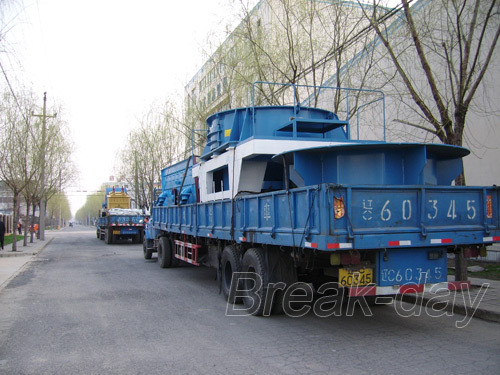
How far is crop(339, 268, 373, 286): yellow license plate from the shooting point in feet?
18.4

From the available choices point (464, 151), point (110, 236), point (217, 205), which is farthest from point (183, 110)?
point (464, 151)

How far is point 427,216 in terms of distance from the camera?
19.2ft

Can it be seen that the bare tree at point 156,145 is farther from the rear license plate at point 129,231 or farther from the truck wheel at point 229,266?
the truck wheel at point 229,266

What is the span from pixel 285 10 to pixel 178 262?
333 inches

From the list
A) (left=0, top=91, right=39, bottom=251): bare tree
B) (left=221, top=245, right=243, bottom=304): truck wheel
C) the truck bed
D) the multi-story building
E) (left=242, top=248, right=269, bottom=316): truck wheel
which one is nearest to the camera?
the truck bed

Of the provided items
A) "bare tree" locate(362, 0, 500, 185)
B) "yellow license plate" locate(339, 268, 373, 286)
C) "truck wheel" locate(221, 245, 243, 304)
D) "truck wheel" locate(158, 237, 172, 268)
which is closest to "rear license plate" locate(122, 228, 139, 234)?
"truck wheel" locate(158, 237, 172, 268)

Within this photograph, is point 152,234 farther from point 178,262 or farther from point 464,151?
point 464,151

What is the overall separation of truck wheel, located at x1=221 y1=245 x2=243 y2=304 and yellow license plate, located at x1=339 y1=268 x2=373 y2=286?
2789mm

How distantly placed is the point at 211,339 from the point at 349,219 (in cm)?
246

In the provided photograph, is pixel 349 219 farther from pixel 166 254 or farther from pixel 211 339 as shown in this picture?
pixel 166 254

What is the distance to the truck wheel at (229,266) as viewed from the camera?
816cm

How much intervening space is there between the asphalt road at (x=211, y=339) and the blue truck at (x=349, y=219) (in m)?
0.70

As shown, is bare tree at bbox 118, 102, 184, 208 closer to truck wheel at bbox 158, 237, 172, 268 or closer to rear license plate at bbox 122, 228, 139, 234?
rear license plate at bbox 122, 228, 139, 234

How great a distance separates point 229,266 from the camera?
8703 millimetres
